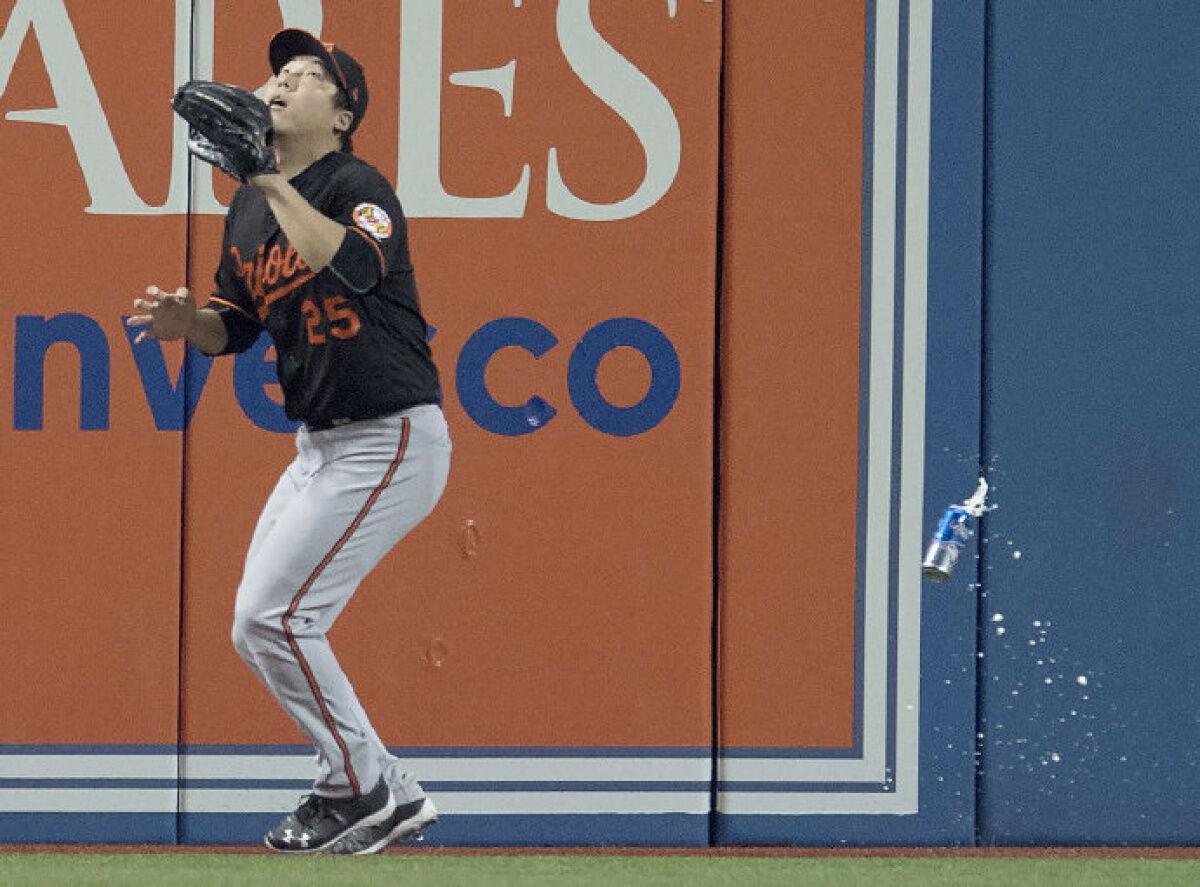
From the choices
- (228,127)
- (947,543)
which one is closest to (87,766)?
(228,127)

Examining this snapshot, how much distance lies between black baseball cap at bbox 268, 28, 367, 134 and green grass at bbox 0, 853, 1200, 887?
152 cm

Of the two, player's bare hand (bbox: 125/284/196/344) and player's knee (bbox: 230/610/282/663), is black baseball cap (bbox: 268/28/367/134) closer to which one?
player's bare hand (bbox: 125/284/196/344)

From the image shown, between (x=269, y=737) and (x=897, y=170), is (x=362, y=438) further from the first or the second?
(x=897, y=170)

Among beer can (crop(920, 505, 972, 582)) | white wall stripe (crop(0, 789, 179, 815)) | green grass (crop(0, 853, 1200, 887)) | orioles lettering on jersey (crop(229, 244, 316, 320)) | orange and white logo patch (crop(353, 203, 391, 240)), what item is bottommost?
green grass (crop(0, 853, 1200, 887))

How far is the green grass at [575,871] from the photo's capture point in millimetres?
4145

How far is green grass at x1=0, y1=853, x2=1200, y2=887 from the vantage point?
4145 mm

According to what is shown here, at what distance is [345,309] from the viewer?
410cm

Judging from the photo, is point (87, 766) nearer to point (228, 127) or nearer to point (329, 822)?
point (329, 822)

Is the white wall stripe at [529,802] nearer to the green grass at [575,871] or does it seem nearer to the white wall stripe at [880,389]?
the green grass at [575,871]

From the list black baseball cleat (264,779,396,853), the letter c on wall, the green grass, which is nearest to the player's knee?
black baseball cleat (264,779,396,853)

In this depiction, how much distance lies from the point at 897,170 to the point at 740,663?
1.21 meters

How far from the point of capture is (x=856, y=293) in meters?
4.92

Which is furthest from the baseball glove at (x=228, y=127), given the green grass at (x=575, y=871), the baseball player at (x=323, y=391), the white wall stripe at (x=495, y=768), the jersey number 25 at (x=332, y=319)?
the white wall stripe at (x=495, y=768)

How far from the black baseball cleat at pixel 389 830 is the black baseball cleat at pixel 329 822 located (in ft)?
0.04
